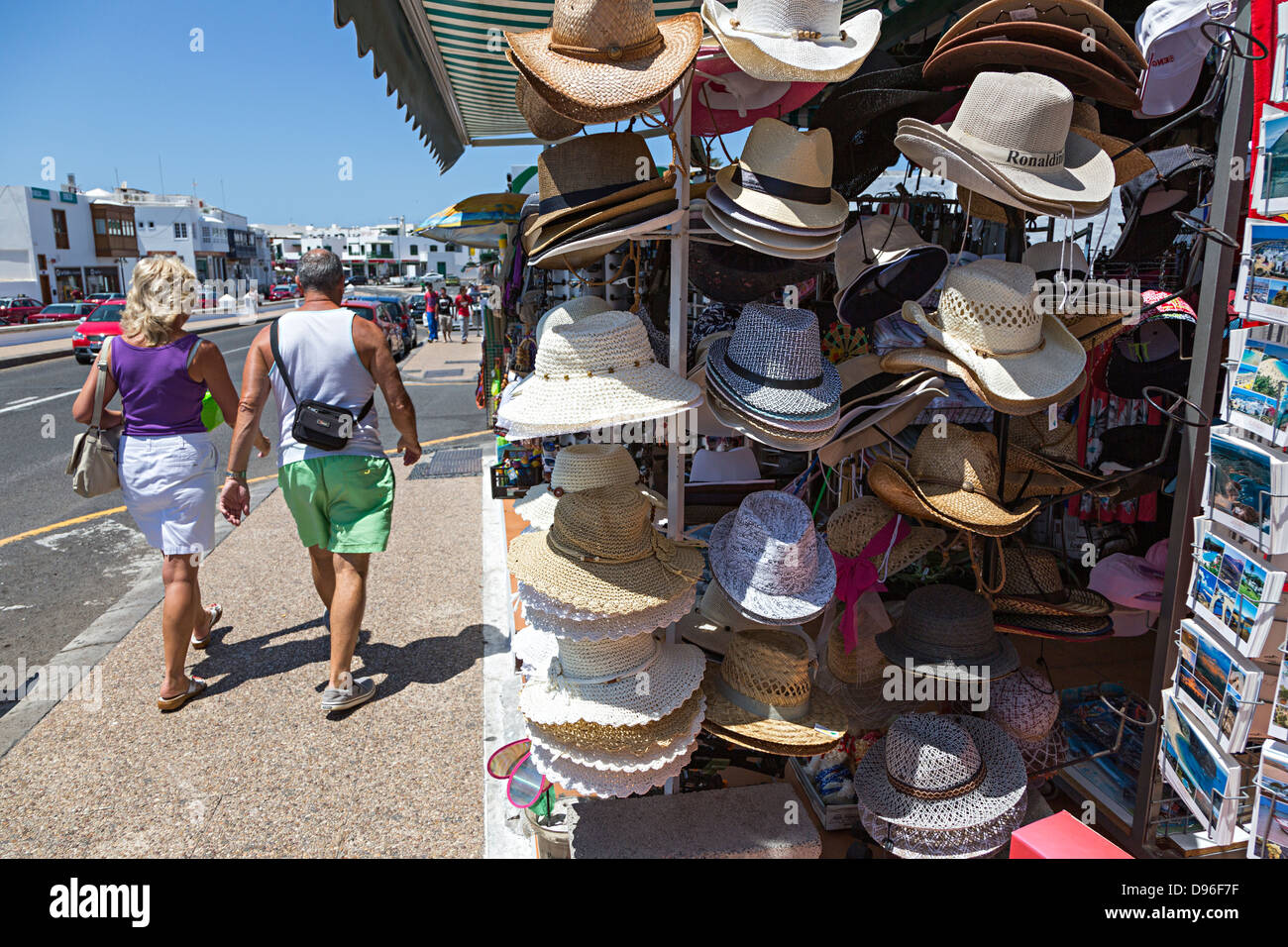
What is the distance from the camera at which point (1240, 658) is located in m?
2.00

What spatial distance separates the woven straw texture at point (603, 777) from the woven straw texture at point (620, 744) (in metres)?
0.03

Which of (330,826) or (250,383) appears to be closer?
(330,826)

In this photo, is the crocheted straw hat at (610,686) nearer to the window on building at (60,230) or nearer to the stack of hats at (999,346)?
the stack of hats at (999,346)

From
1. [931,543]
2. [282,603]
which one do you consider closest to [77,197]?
[282,603]

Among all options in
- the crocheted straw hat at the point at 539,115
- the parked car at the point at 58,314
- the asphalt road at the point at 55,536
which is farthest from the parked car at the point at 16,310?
the crocheted straw hat at the point at 539,115

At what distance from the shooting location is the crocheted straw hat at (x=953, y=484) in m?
2.38

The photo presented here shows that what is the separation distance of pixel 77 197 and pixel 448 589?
226 feet

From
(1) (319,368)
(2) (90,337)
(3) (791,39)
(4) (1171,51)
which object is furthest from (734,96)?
(2) (90,337)

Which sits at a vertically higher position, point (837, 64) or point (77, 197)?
point (77, 197)

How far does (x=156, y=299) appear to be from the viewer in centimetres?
363

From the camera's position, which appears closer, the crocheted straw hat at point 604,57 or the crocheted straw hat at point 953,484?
the crocheted straw hat at point 604,57
